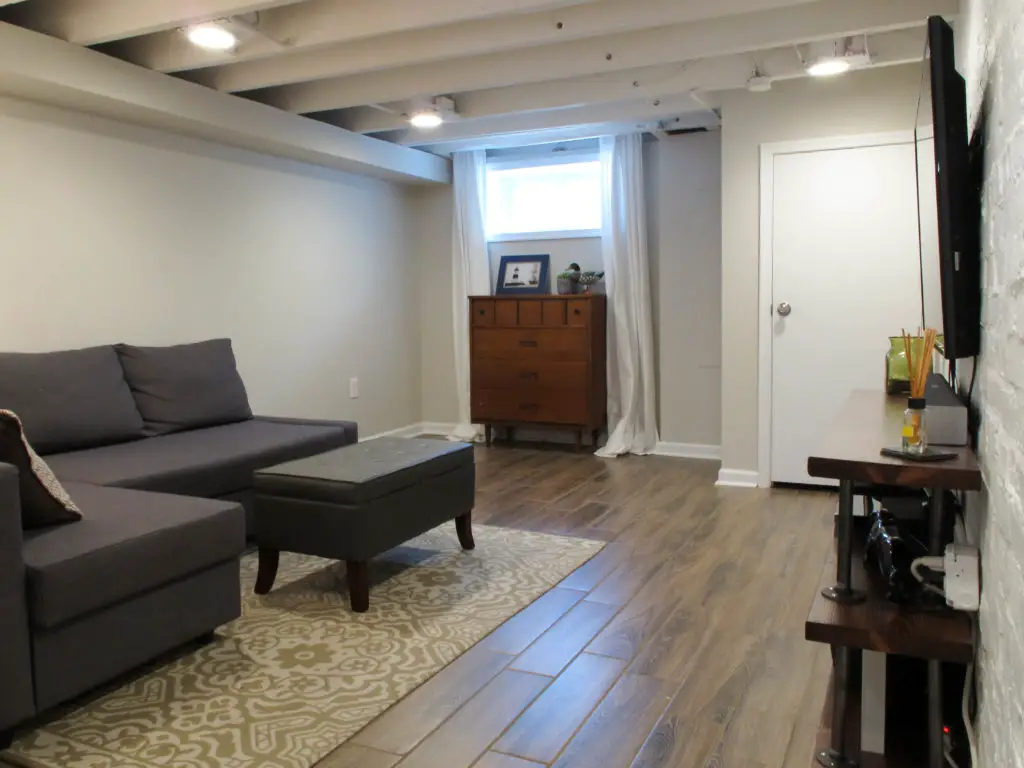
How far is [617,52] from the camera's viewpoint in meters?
3.72

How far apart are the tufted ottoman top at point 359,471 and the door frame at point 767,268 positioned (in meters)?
1.97

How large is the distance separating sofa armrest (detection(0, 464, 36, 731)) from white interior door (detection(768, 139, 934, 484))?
3.50 metres

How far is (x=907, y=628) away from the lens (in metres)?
1.54

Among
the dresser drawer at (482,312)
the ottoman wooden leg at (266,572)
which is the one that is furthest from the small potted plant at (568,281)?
the ottoman wooden leg at (266,572)

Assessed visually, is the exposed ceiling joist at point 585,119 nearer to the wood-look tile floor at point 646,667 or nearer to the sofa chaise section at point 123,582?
the wood-look tile floor at point 646,667

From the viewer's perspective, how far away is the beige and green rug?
1909mm

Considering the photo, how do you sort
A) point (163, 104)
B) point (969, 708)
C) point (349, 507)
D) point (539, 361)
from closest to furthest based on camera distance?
1. point (969, 708)
2. point (349, 507)
3. point (163, 104)
4. point (539, 361)

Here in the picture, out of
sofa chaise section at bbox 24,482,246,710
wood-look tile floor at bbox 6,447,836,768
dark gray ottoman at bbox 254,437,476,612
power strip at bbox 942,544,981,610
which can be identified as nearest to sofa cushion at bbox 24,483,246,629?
sofa chaise section at bbox 24,482,246,710

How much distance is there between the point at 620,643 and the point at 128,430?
7.60 feet

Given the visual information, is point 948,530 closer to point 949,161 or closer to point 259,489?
point 949,161

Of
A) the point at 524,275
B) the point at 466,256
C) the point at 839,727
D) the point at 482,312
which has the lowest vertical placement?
the point at 839,727

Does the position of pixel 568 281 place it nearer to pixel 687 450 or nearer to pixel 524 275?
pixel 524 275

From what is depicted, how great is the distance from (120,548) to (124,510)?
29 centimetres

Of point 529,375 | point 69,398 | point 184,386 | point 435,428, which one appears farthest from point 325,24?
point 435,428
